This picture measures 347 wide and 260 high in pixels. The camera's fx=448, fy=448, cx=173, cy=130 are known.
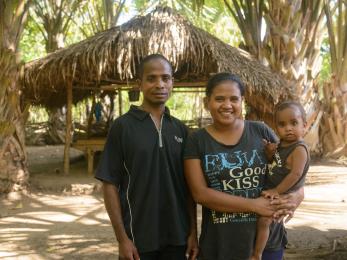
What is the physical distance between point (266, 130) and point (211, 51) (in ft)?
18.7

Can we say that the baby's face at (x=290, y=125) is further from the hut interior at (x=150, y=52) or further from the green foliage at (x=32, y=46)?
the green foliage at (x=32, y=46)

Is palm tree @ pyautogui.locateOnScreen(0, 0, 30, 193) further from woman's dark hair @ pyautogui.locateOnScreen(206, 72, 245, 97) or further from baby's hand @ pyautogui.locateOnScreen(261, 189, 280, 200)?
baby's hand @ pyautogui.locateOnScreen(261, 189, 280, 200)

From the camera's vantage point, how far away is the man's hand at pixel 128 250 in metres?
1.93

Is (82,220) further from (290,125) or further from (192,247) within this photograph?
(290,125)

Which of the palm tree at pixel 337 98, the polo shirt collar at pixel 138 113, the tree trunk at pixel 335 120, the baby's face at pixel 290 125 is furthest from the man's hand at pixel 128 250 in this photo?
the tree trunk at pixel 335 120

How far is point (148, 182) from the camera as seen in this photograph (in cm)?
197

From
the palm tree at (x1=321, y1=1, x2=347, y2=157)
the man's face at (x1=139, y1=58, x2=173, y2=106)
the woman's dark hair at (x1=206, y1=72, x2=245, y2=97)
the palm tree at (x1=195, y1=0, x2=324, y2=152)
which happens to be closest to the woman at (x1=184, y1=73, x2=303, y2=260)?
the woman's dark hair at (x1=206, y1=72, x2=245, y2=97)

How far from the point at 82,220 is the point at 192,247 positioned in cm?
378

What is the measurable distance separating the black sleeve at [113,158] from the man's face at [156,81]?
0.20 metres

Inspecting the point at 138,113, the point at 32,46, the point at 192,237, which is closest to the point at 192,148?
the point at 138,113

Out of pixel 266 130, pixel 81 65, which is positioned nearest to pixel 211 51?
pixel 81 65

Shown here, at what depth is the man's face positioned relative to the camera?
6.66 ft

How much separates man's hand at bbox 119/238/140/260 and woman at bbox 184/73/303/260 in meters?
0.30

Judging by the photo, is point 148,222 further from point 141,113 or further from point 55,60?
point 55,60
